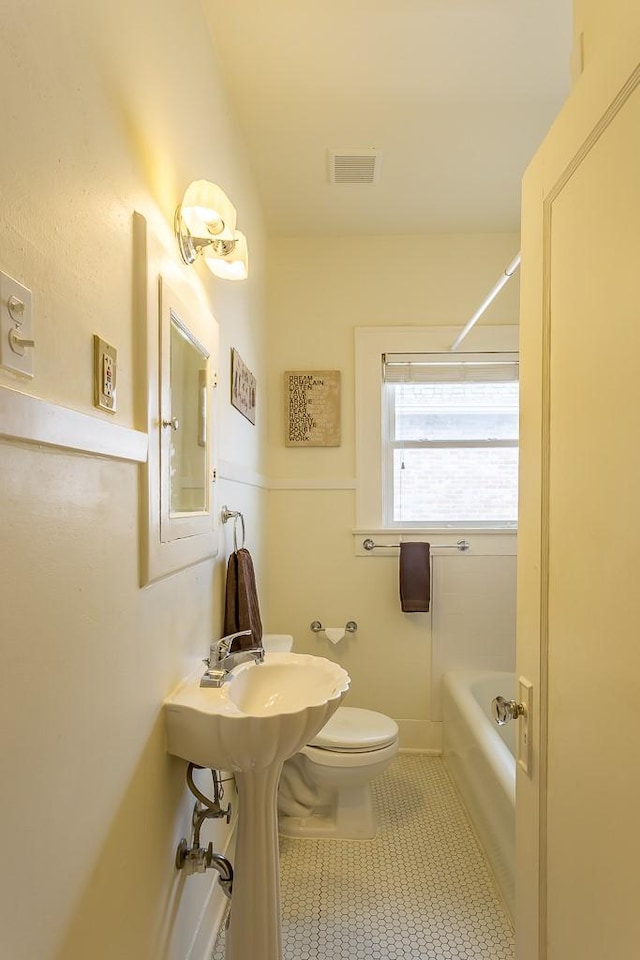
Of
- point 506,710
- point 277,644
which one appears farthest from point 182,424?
point 277,644

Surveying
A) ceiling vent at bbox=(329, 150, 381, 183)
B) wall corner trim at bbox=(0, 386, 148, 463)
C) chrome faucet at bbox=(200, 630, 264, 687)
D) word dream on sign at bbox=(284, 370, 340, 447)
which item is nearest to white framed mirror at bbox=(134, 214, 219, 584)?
wall corner trim at bbox=(0, 386, 148, 463)

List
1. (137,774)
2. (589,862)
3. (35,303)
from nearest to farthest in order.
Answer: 1. (35,303)
2. (589,862)
3. (137,774)

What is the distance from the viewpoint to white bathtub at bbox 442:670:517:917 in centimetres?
167

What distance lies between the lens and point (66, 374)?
0.73 m

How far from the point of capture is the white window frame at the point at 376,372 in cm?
277

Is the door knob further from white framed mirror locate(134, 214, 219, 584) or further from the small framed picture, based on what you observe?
the small framed picture

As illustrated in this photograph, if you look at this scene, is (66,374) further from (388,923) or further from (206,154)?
(388,923)

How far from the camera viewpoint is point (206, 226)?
4.21ft

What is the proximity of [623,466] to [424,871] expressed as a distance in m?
1.79

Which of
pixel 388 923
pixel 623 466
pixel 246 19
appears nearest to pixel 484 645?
pixel 388 923

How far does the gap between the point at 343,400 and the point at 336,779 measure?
176 cm

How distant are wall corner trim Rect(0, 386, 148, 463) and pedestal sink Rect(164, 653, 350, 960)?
23.1 inches

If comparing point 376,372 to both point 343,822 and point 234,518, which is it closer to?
point 234,518

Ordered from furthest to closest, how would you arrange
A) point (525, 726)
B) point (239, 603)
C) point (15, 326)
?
1. point (239, 603)
2. point (525, 726)
3. point (15, 326)
